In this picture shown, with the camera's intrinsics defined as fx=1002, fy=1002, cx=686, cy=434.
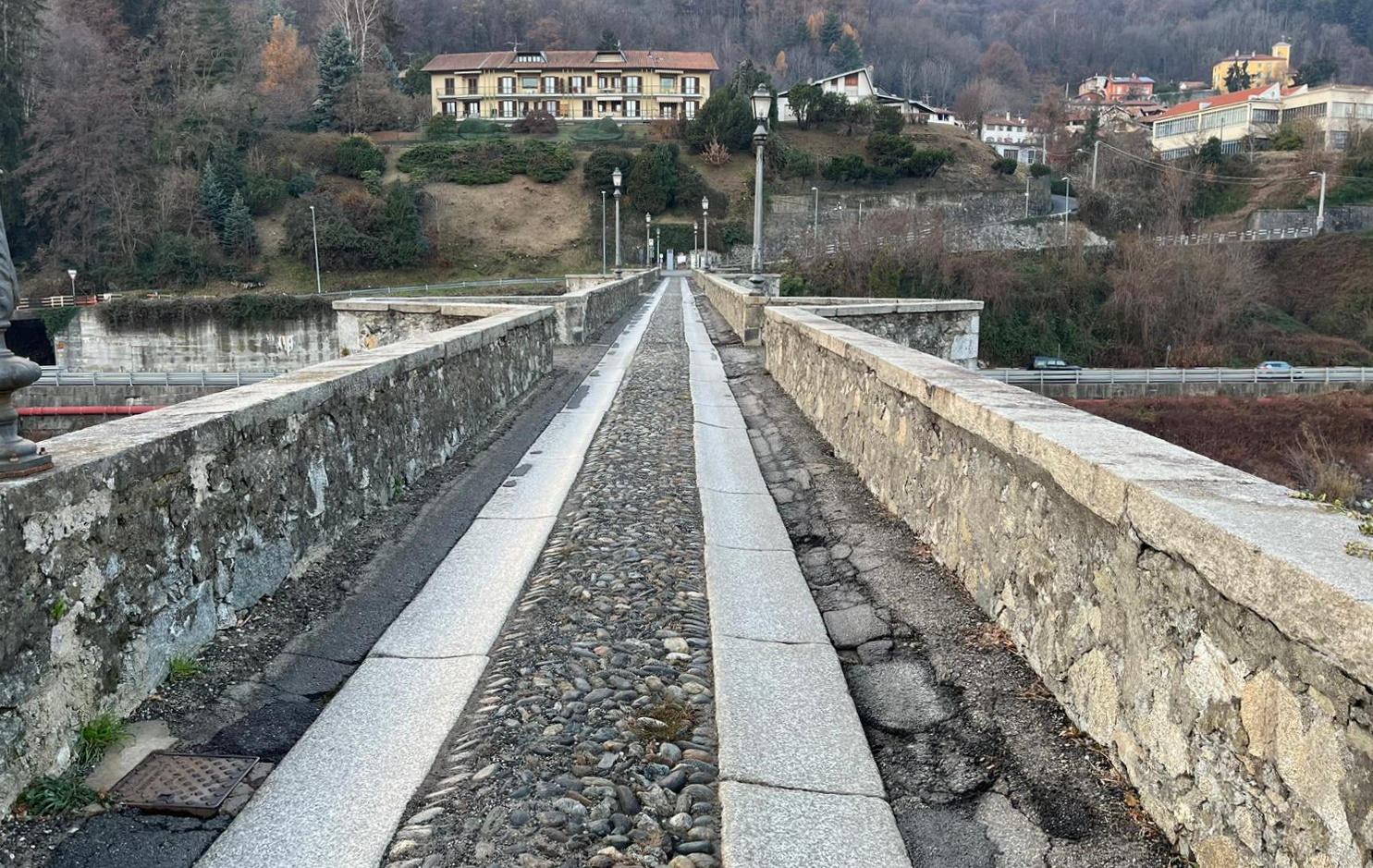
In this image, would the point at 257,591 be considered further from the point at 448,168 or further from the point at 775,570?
the point at 448,168

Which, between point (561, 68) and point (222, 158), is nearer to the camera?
point (222, 158)

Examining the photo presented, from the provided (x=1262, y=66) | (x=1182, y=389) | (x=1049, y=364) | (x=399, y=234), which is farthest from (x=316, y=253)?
(x=1262, y=66)

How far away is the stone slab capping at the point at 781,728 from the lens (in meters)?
2.83

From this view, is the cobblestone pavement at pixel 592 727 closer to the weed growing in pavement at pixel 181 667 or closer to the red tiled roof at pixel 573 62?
the weed growing in pavement at pixel 181 667

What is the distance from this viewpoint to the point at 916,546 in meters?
5.50

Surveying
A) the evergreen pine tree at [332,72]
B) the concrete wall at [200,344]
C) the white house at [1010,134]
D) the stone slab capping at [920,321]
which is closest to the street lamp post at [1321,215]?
the white house at [1010,134]

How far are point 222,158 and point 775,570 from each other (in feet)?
246

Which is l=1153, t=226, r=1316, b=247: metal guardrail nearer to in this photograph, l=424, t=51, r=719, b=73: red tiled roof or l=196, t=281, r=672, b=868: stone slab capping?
l=424, t=51, r=719, b=73: red tiled roof

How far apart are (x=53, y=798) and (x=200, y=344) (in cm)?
6002

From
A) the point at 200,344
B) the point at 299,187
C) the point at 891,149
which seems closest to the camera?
the point at 200,344

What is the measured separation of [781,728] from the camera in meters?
3.51

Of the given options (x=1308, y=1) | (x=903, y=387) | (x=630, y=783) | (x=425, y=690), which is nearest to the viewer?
(x=630, y=783)

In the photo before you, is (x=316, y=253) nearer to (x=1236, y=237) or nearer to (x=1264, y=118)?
(x=1236, y=237)

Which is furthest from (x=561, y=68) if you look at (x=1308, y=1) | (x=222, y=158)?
(x=1308, y=1)
